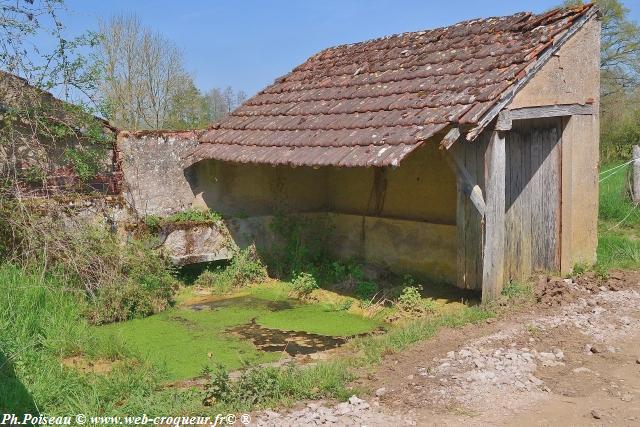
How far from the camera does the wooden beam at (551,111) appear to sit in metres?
7.77

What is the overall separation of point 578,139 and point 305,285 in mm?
4520

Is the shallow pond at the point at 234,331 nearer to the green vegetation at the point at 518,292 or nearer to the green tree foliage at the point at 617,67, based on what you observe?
the green vegetation at the point at 518,292

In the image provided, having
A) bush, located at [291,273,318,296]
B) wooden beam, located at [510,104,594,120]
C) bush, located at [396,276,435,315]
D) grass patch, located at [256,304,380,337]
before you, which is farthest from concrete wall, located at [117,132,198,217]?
wooden beam, located at [510,104,594,120]

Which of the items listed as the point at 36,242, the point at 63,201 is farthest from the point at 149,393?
the point at 63,201

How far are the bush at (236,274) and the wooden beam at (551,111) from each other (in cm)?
498

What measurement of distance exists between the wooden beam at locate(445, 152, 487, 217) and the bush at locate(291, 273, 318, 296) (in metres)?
3.02

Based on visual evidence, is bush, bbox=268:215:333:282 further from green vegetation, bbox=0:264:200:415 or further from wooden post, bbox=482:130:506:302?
green vegetation, bbox=0:264:200:415

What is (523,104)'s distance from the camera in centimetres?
786

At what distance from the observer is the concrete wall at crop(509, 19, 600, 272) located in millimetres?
8375

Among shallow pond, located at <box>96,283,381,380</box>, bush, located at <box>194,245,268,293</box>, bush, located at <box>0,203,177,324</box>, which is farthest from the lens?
bush, located at <box>194,245,268,293</box>

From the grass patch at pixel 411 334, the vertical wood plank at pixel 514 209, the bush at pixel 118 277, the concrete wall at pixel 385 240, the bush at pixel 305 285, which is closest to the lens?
the grass patch at pixel 411 334

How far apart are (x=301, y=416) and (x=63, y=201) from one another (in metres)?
5.60

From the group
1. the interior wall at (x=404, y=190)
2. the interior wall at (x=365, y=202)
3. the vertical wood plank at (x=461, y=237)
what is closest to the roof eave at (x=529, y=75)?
the vertical wood plank at (x=461, y=237)

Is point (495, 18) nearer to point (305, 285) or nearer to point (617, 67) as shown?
point (305, 285)
